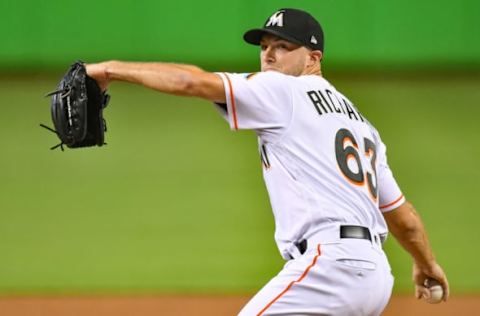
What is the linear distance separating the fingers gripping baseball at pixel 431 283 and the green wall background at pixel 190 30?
368 centimetres

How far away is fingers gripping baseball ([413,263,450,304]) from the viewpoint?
Result: 11.0 ft

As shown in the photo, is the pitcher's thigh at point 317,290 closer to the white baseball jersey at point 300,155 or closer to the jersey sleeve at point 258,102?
the white baseball jersey at point 300,155

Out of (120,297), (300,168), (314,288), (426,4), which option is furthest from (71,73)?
(426,4)

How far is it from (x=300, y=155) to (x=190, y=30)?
4.20 m

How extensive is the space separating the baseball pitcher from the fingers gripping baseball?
482mm

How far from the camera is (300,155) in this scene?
2.83 m

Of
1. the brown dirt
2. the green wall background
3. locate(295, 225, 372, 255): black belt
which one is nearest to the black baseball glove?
locate(295, 225, 372, 255): black belt

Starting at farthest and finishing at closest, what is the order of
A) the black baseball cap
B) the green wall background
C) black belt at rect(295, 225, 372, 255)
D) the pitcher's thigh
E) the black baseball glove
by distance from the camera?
the green wall background
the black baseball cap
the black baseball glove
black belt at rect(295, 225, 372, 255)
the pitcher's thigh

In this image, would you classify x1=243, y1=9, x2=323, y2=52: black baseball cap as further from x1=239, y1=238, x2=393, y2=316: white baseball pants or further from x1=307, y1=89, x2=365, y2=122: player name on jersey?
x1=239, y1=238, x2=393, y2=316: white baseball pants

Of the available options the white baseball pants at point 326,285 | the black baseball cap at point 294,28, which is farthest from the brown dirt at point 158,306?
the white baseball pants at point 326,285

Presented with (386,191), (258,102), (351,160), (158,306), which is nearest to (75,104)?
(258,102)

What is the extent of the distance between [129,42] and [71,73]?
397 centimetres

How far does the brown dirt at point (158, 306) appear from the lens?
245 inches

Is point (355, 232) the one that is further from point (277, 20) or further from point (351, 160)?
point (277, 20)
